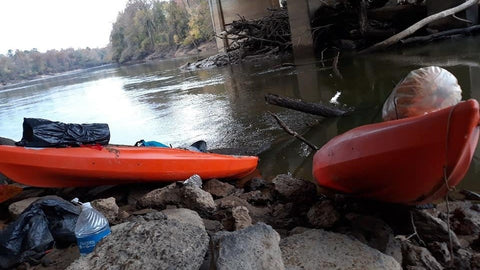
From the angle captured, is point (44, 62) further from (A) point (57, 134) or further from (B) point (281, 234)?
(B) point (281, 234)

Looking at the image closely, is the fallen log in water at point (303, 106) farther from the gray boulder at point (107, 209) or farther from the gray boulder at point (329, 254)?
the gray boulder at point (329, 254)

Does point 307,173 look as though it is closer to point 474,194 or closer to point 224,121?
point 474,194

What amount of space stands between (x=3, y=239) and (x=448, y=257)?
2884 millimetres

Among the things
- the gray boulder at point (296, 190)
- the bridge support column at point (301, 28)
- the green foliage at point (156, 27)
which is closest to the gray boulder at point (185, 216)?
the gray boulder at point (296, 190)

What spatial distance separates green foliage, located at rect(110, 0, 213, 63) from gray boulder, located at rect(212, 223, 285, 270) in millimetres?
47462

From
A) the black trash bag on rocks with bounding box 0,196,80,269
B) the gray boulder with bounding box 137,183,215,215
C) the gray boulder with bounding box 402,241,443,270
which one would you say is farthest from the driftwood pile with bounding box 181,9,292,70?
the gray boulder with bounding box 402,241,443,270

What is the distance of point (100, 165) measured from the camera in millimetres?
3672

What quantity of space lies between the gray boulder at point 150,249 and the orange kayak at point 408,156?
3.75 feet

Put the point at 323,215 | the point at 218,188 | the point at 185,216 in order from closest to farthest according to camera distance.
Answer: the point at 323,215, the point at 185,216, the point at 218,188

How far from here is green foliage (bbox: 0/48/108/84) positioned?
7406 cm

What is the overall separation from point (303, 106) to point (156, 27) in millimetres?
66224

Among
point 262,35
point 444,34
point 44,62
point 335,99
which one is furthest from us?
point 44,62

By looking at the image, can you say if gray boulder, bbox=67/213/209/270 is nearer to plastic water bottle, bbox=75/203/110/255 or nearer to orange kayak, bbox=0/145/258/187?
plastic water bottle, bbox=75/203/110/255

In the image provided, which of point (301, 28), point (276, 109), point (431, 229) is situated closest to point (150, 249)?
Answer: point (431, 229)
